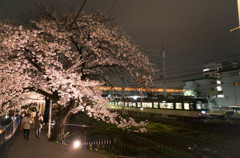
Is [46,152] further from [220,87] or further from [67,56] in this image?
[220,87]

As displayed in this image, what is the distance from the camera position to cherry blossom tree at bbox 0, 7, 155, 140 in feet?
29.1

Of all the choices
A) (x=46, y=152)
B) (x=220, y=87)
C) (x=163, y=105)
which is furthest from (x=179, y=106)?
(x=220, y=87)

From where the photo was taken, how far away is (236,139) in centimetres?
1524

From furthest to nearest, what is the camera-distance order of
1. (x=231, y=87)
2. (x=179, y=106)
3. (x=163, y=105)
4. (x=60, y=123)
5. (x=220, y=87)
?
1. (x=220, y=87)
2. (x=231, y=87)
3. (x=163, y=105)
4. (x=179, y=106)
5. (x=60, y=123)

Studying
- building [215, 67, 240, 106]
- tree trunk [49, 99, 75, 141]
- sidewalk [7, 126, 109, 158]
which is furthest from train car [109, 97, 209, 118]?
building [215, 67, 240, 106]

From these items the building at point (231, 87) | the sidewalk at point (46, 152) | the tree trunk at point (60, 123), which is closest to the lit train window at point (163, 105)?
the tree trunk at point (60, 123)

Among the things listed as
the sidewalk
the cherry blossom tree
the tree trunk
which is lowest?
the sidewalk

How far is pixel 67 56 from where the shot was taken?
9383 mm

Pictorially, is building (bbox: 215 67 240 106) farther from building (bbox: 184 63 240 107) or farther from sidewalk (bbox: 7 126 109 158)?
sidewalk (bbox: 7 126 109 158)

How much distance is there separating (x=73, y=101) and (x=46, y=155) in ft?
12.1

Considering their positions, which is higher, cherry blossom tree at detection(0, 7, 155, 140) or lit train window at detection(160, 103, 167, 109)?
cherry blossom tree at detection(0, 7, 155, 140)

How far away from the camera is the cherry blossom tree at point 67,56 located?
8883 mm

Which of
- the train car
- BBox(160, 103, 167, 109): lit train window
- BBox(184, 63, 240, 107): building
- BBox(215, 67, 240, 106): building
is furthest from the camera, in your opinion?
BBox(184, 63, 240, 107): building

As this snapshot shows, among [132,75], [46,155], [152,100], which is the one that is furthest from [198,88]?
[46,155]
